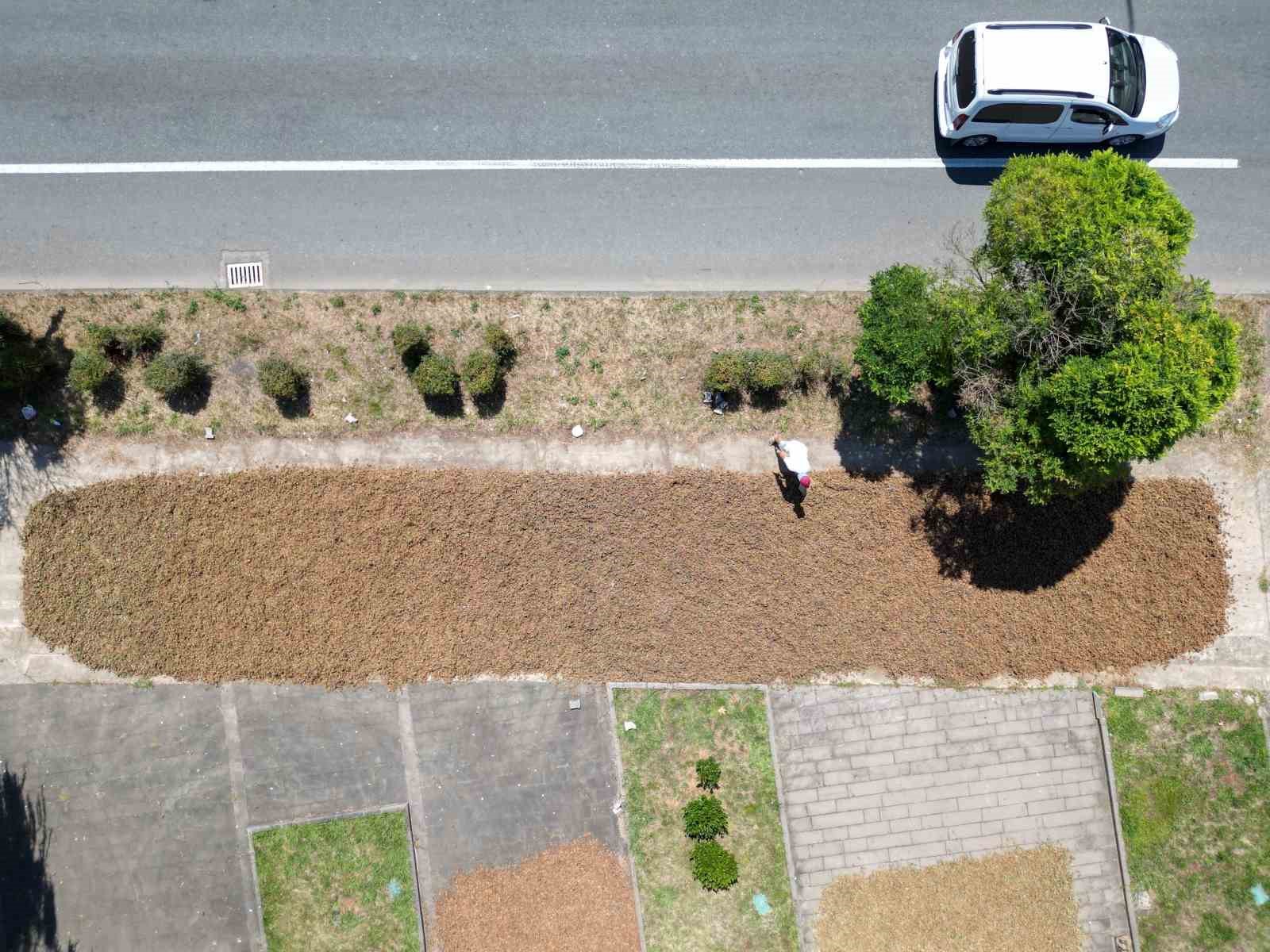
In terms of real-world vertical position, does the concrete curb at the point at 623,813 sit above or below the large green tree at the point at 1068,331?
below

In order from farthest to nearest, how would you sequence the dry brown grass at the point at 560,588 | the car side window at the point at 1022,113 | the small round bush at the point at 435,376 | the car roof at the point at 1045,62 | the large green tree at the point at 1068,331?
the dry brown grass at the point at 560,588 → the small round bush at the point at 435,376 → the car side window at the point at 1022,113 → the car roof at the point at 1045,62 → the large green tree at the point at 1068,331

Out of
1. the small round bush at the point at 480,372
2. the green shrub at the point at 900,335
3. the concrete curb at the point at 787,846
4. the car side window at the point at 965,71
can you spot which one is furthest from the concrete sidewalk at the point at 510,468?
the car side window at the point at 965,71

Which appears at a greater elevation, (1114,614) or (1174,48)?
(1174,48)

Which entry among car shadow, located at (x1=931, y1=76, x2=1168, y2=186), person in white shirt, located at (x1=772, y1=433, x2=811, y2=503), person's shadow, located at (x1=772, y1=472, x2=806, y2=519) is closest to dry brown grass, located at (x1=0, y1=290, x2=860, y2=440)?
person in white shirt, located at (x1=772, y1=433, x2=811, y2=503)

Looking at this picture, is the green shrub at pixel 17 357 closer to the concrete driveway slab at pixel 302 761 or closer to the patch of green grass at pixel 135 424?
the patch of green grass at pixel 135 424

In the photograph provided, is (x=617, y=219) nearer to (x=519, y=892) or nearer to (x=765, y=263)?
(x=765, y=263)

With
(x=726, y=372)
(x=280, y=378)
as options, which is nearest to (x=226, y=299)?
(x=280, y=378)

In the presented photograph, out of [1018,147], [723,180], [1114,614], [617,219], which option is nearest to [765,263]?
[723,180]
